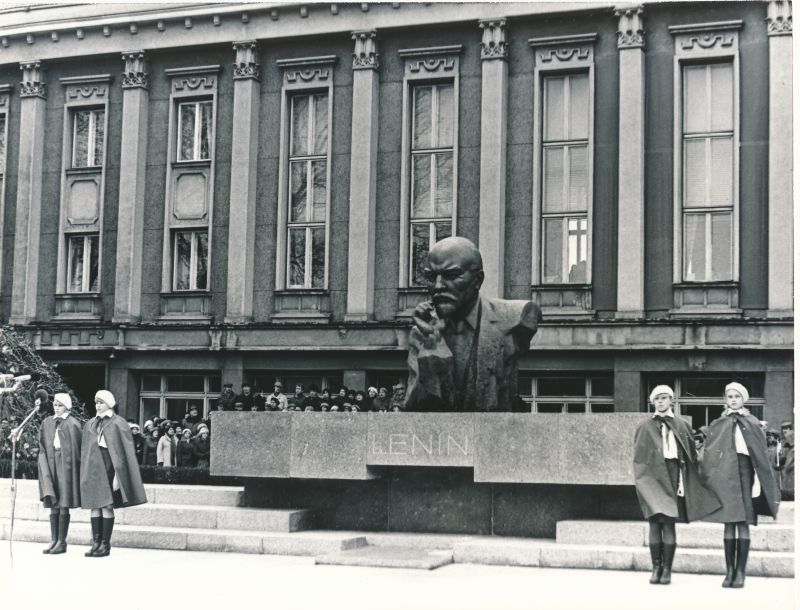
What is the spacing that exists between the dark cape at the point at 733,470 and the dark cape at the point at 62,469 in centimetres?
747

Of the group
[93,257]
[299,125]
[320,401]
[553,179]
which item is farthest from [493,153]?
[93,257]

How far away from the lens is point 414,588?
11.6 m

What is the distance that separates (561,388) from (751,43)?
374 inches

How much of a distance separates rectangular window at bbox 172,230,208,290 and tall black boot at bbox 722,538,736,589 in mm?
23957

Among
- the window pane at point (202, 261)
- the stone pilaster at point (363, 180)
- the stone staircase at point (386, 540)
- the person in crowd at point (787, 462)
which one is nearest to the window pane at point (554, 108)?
the stone pilaster at point (363, 180)

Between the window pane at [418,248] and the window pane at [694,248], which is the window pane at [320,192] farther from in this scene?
the window pane at [694,248]

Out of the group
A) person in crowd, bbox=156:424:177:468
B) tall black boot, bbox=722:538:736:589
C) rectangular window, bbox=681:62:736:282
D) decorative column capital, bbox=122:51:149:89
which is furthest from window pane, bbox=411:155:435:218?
tall black boot, bbox=722:538:736:589

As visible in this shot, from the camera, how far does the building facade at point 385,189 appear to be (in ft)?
95.3

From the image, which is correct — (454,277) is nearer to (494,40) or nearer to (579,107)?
(579,107)

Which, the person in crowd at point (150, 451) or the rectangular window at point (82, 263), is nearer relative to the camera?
the person in crowd at point (150, 451)

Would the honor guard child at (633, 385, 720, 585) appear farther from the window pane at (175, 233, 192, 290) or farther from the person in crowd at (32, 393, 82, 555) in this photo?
the window pane at (175, 233, 192, 290)

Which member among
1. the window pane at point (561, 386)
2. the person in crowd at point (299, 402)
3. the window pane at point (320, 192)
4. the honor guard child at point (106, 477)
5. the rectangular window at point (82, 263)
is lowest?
the honor guard child at point (106, 477)

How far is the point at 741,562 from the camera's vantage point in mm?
11828

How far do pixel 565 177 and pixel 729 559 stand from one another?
778 inches
